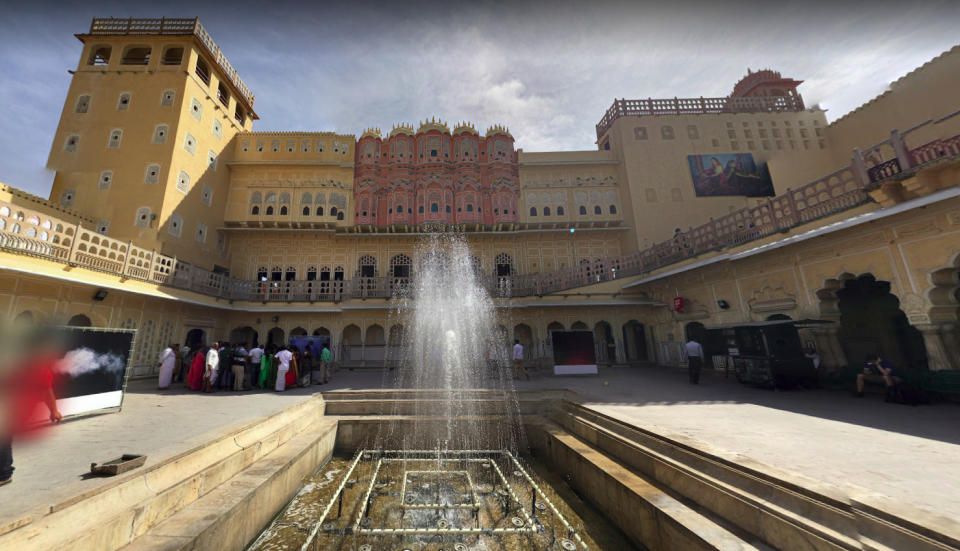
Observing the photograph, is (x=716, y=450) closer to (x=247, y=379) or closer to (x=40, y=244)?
(x=247, y=379)

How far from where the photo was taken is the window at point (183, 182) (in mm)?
16781

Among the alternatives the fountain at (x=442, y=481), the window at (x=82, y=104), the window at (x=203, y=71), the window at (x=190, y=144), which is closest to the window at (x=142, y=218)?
the window at (x=190, y=144)

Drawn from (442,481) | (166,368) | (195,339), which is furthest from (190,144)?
(442,481)

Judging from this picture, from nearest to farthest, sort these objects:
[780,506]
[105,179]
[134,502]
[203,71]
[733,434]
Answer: [780,506]
[134,502]
[733,434]
[105,179]
[203,71]

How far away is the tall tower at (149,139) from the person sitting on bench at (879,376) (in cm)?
2467

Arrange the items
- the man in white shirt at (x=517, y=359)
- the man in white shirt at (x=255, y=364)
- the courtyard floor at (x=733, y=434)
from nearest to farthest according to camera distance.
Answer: the courtyard floor at (x=733, y=434) → the man in white shirt at (x=255, y=364) → the man in white shirt at (x=517, y=359)

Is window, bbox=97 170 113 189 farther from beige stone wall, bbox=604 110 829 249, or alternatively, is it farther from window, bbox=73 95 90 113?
beige stone wall, bbox=604 110 829 249

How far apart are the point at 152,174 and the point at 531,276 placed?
62.4ft

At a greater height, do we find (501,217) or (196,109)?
(196,109)

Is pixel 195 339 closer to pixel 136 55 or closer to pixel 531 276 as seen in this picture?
pixel 531 276

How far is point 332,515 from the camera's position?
496cm

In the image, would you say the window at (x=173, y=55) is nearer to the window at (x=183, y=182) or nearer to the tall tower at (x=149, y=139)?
the tall tower at (x=149, y=139)

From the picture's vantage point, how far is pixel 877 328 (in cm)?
1191

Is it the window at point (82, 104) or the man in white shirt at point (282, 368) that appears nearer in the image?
the man in white shirt at point (282, 368)
